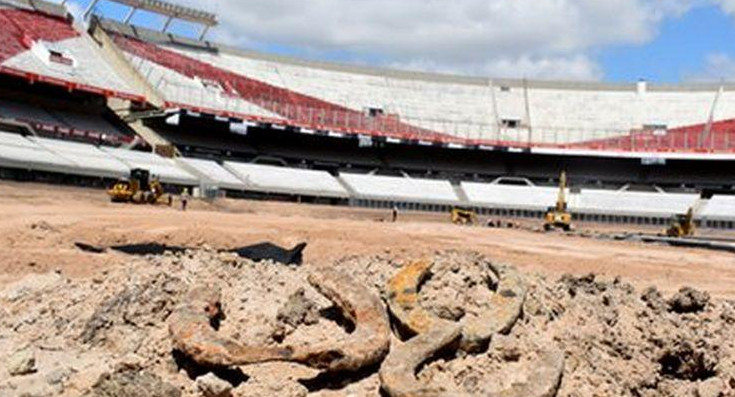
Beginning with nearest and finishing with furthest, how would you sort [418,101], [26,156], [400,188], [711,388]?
[711,388] → [26,156] → [400,188] → [418,101]

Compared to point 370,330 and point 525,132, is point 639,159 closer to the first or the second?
point 525,132

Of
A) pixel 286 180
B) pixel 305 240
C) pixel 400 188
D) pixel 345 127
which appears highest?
pixel 345 127

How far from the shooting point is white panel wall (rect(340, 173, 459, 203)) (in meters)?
52.1

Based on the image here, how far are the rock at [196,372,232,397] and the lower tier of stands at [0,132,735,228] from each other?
35.5 m

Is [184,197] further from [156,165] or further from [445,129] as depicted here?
[445,129]

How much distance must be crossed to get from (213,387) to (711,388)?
17.9 ft

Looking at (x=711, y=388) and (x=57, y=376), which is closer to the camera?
(x=57, y=376)

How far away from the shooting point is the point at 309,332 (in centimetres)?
812

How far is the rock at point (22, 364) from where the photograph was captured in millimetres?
7355

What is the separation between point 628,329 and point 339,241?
1578 centimetres

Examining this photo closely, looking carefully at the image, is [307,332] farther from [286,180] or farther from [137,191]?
[286,180]

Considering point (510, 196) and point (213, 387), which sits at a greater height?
point (510, 196)

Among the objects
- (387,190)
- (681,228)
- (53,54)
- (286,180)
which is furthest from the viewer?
(387,190)

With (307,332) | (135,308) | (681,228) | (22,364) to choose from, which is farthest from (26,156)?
(681,228)
